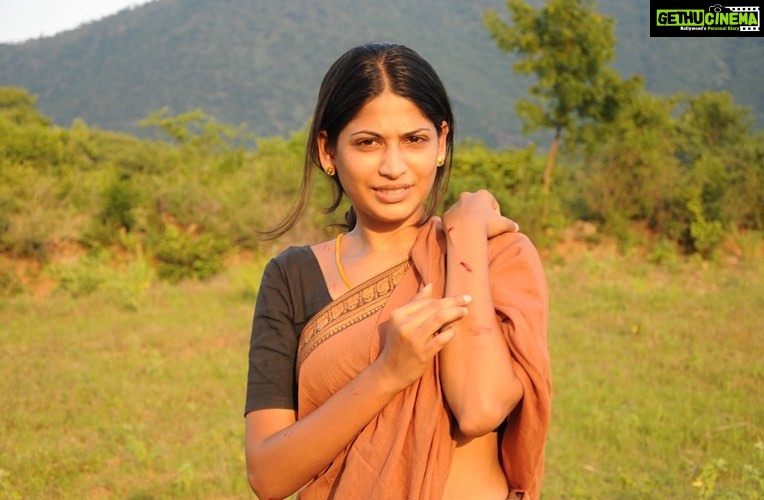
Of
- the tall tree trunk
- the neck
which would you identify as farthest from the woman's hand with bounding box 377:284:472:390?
the tall tree trunk

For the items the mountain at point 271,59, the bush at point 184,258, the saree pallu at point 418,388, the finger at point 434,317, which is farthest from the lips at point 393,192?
the mountain at point 271,59

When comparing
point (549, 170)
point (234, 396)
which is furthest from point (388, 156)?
point (549, 170)

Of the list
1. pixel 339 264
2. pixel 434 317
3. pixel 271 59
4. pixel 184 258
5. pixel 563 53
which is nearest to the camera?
pixel 434 317

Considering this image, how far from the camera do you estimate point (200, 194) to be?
49.2 feet

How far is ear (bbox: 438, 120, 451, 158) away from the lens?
A: 4.70ft

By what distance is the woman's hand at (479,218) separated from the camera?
4.15 ft

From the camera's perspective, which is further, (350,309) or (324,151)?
(324,151)

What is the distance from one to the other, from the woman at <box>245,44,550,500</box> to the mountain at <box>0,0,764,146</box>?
172ft

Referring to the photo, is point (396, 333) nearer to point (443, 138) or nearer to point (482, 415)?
point (482, 415)

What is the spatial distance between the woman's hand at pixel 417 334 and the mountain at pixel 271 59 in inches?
2078

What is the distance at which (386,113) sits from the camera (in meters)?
1.31

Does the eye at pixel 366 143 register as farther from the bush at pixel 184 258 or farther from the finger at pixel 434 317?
the bush at pixel 184 258

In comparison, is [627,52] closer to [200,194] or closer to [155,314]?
[200,194]

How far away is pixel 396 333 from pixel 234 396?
4480 mm
